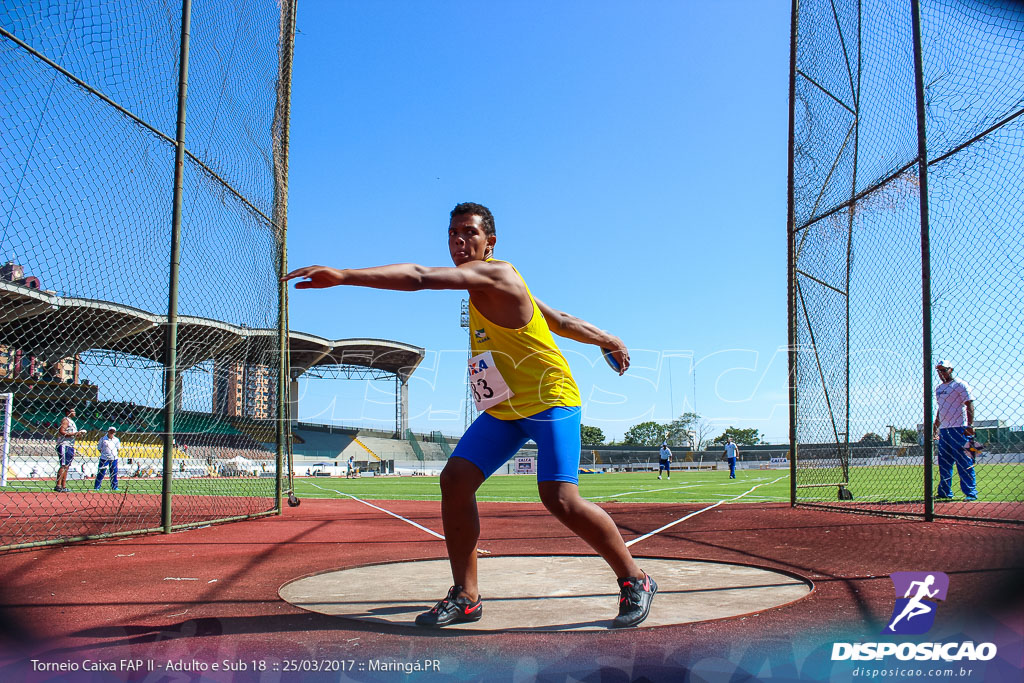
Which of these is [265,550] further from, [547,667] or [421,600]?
[547,667]

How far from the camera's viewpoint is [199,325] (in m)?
8.42

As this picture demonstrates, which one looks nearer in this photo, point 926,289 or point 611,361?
point 611,361

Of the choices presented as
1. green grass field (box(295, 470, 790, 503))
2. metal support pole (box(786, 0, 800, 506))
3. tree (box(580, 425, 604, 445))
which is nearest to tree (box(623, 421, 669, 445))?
tree (box(580, 425, 604, 445))

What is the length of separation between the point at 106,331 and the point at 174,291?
1597mm

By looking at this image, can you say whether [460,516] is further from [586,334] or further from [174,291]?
[174,291]

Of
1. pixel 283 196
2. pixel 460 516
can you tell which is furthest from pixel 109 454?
pixel 460 516

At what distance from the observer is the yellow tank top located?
128 inches

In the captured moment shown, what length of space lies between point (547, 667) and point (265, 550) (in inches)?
151

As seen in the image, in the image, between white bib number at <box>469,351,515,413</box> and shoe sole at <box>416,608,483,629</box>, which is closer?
shoe sole at <box>416,608,483,629</box>

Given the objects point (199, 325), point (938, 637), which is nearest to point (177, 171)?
point (199, 325)

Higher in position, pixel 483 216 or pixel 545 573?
pixel 483 216

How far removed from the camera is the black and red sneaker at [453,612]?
297 centimetres

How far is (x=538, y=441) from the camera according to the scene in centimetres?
320

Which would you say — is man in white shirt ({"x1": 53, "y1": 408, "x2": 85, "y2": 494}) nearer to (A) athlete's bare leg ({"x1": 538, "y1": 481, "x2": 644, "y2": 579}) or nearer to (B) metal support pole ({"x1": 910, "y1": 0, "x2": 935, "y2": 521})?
(A) athlete's bare leg ({"x1": 538, "y1": 481, "x2": 644, "y2": 579})
